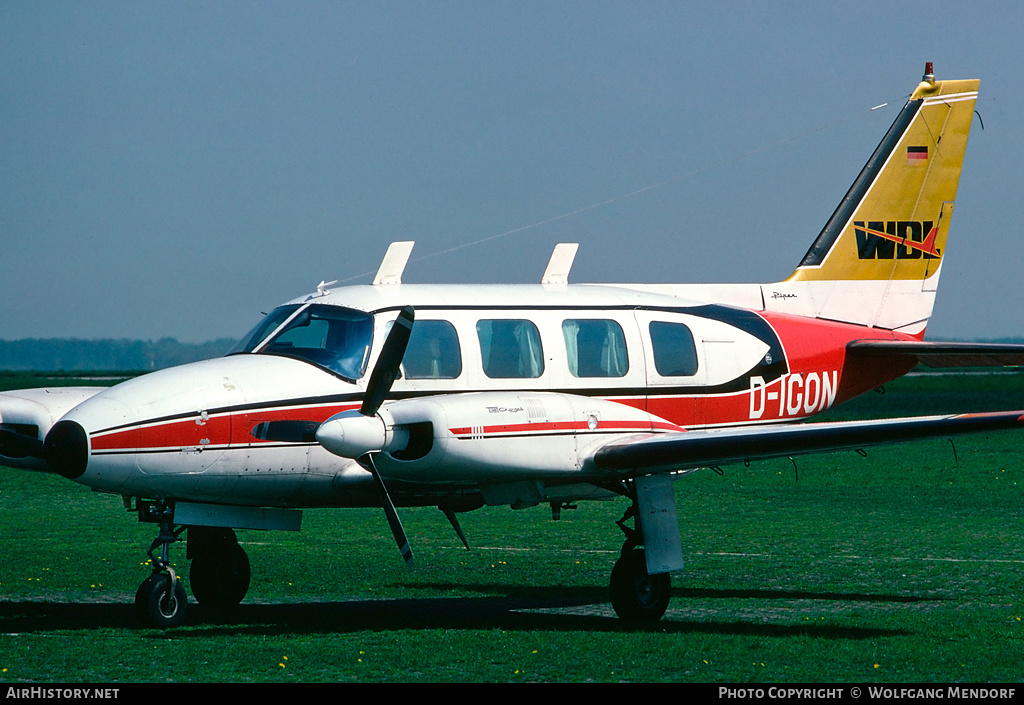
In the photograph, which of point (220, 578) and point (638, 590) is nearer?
point (638, 590)

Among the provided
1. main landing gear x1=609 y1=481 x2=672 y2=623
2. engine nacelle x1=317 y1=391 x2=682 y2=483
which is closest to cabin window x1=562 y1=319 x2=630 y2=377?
engine nacelle x1=317 y1=391 x2=682 y2=483

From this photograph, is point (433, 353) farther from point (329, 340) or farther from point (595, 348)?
point (595, 348)

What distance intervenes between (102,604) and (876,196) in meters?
11.7

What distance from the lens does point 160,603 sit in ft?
42.6

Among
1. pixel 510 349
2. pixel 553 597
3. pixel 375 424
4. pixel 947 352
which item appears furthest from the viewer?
pixel 947 352

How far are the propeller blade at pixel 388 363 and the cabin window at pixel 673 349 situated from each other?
3336mm

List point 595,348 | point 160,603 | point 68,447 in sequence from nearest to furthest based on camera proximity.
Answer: point 68,447
point 160,603
point 595,348

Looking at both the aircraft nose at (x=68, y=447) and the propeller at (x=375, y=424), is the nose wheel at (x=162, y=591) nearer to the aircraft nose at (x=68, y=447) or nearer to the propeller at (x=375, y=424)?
the aircraft nose at (x=68, y=447)

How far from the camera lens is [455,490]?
13.8 meters

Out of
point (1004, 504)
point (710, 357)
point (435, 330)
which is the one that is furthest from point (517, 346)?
point (1004, 504)

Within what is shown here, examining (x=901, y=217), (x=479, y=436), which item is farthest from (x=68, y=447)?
(x=901, y=217)

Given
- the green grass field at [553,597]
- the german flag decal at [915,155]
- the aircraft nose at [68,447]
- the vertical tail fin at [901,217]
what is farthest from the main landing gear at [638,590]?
the german flag decal at [915,155]

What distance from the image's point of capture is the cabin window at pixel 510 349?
46.8 ft

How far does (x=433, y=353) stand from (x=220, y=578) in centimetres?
375
